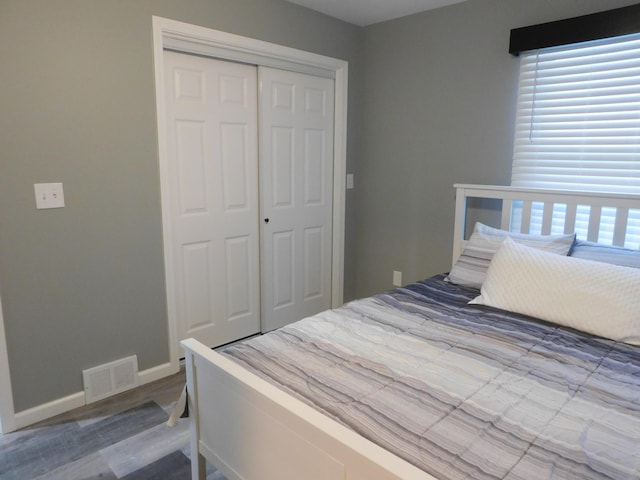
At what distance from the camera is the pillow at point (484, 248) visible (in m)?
2.24

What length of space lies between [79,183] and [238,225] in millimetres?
1041

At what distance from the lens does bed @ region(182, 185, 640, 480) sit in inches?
41.6

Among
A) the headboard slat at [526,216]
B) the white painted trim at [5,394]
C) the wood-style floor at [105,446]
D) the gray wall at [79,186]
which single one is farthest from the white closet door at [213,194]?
the headboard slat at [526,216]

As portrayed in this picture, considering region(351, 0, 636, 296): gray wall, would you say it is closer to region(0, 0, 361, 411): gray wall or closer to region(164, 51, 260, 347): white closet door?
region(164, 51, 260, 347): white closet door

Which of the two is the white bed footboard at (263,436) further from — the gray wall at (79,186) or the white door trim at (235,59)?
the white door trim at (235,59)

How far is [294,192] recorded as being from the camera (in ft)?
10.6

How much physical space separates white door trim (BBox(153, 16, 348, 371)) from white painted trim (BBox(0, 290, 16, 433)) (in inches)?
31.5

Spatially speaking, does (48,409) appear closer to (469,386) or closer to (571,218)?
(469,386)

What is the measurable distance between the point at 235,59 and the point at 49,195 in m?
1.36

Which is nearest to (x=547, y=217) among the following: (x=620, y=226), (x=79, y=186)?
(x=620, y=226)

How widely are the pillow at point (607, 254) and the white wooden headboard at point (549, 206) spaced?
9.1 inches

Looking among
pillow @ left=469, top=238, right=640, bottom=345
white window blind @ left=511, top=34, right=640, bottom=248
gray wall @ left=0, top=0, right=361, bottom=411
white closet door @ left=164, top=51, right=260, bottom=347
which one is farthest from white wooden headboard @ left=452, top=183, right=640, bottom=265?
gray wall @ left=0, top=0, right=361, bottom=411

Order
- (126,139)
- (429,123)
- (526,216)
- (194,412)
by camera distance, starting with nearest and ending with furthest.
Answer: (194,412)
(126,139)
(526,216)
(429,123)

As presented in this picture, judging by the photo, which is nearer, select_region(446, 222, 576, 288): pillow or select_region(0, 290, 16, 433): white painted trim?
select_region(0, 290, 16, 433): white painted trim
